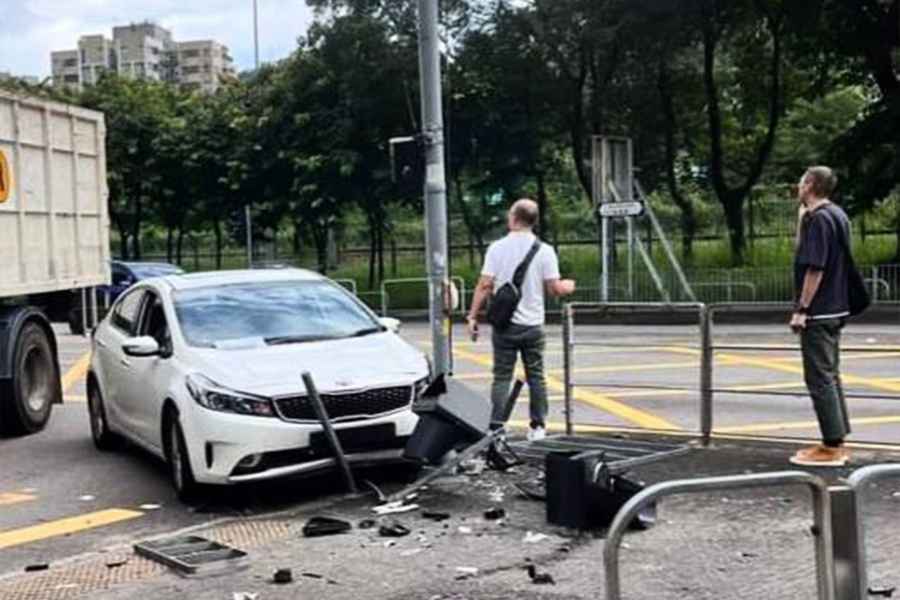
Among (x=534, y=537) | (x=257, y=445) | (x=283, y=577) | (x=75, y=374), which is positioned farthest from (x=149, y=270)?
(x=283, y=577)

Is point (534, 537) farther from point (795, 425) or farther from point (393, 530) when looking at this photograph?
point (795, 425)

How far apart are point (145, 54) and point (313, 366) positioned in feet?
306

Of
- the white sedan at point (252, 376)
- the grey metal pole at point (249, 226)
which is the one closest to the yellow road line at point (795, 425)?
the white sedan at point (252, 376)

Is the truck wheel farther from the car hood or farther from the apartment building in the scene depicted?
the apartment building

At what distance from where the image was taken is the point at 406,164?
10.8m

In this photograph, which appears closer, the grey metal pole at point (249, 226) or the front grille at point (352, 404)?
the front grille at point (352, 404)

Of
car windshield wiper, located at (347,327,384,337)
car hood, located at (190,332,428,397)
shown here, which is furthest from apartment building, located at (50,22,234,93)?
car hood, located at (190,332,428,397)

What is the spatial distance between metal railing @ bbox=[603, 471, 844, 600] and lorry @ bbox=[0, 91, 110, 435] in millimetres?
8320

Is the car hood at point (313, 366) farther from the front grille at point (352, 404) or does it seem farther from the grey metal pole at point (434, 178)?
the grey metal pole at point (434, 178)

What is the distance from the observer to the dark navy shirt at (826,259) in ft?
26.0

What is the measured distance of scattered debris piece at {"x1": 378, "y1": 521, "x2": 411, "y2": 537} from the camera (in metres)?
6.93

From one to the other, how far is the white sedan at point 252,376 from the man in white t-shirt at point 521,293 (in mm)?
677

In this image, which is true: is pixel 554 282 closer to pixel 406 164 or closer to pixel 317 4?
pixel 406 164

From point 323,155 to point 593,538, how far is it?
26170mm
